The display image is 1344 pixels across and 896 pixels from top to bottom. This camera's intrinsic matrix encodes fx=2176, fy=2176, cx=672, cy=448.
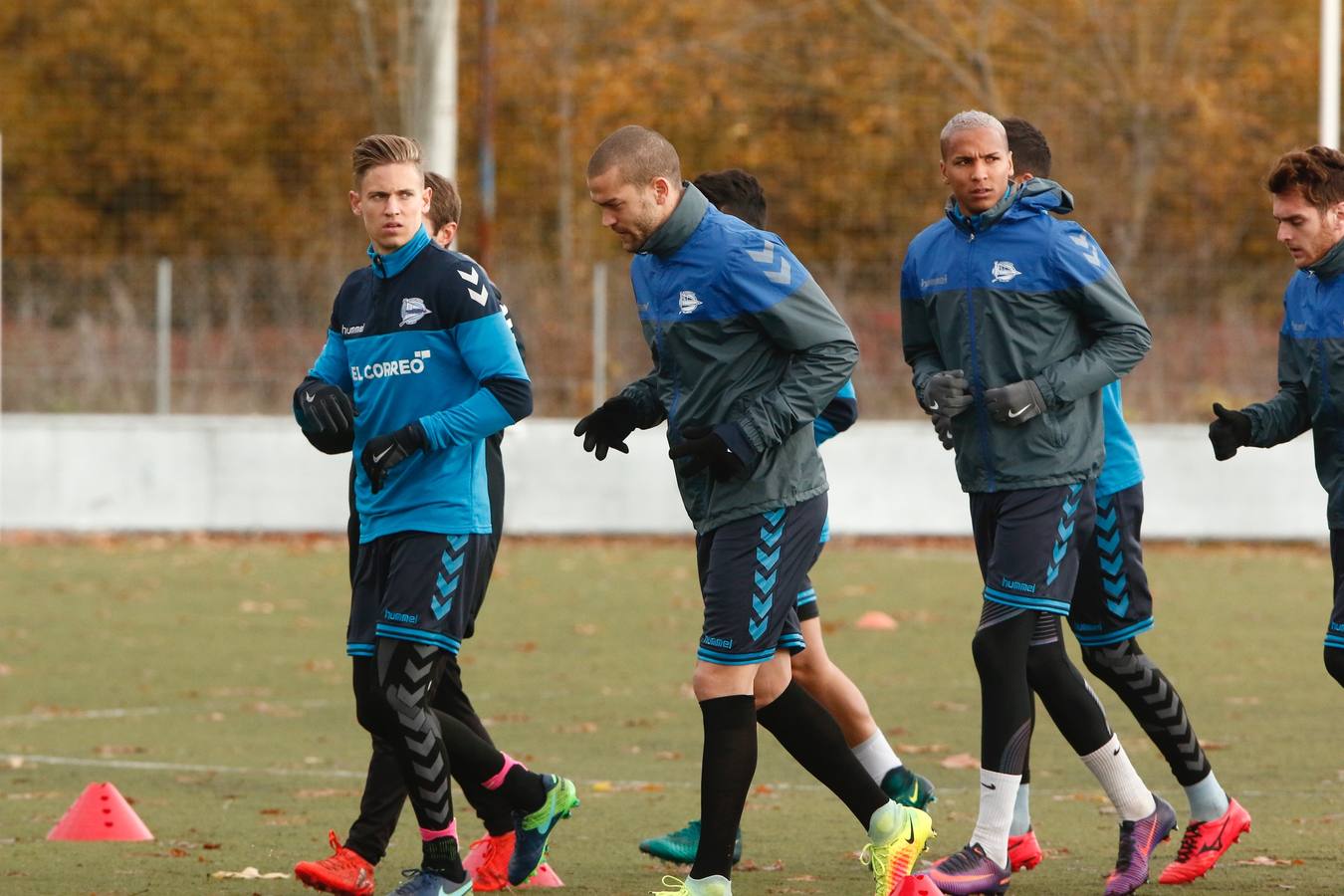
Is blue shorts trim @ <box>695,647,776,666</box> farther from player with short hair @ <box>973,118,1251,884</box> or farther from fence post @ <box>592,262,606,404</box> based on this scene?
fence post @ <box>592,262,606,404</box>

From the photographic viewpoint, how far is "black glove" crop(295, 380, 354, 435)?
568 cm

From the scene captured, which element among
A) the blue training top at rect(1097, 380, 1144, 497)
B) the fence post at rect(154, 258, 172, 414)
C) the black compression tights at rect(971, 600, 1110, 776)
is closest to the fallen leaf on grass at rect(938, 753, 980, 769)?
the blue training top at rect(1097, 380, 1144, 497)

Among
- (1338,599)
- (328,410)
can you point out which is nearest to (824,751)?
(1338,599)

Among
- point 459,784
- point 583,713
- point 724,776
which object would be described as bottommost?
point 583,713

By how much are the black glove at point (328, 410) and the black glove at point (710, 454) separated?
0.90 meters

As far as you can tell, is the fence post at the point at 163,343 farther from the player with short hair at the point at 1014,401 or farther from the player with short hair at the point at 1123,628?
the player with short hair at the point at 1014,401

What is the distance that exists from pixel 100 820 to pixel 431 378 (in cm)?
201

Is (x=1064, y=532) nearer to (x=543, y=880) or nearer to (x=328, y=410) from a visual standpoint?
(x=543, y=880)

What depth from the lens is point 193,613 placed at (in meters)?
13.7

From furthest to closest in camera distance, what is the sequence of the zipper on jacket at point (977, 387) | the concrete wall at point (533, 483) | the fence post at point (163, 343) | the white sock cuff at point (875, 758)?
the fence post at point (163, 343) → the concrete wall at point (533, 483) → the white sock cuff at point (875, 758) → the zipper on jacket at point (977, 387)

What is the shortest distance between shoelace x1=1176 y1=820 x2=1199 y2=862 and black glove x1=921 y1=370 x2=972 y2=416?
1.44m

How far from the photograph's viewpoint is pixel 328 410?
5.68m

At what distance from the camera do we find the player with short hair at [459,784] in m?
5.79

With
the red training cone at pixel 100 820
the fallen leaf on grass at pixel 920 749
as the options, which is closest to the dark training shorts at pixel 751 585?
the red training cone at pixel 100 820
